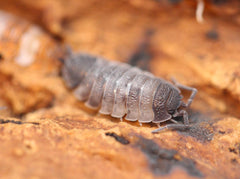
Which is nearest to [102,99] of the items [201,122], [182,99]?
[182,99]

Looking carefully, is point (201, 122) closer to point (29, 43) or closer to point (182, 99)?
point (182, 99)

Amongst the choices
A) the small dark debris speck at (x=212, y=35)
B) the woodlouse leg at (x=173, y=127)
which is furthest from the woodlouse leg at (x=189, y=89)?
the small dark debris speck at (x=212, y=35)

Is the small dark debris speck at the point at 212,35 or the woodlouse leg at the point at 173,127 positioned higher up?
the small dark debris speck at the point at 212,35

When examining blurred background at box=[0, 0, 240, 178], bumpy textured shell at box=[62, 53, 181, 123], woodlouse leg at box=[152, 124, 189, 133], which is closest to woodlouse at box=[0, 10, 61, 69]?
blurred background at box=[0, 0, 240, 178]

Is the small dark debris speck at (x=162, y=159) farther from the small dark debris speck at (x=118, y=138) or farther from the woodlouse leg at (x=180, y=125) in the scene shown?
the woodlouse leg at (x=180, y=125)

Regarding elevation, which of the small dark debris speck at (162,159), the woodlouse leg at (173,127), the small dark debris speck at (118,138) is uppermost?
the woodlouse leg at (173,127)

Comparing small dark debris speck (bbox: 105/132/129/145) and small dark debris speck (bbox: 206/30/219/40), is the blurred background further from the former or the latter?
small dark debris speck (bbox: 105/132/129/145)
